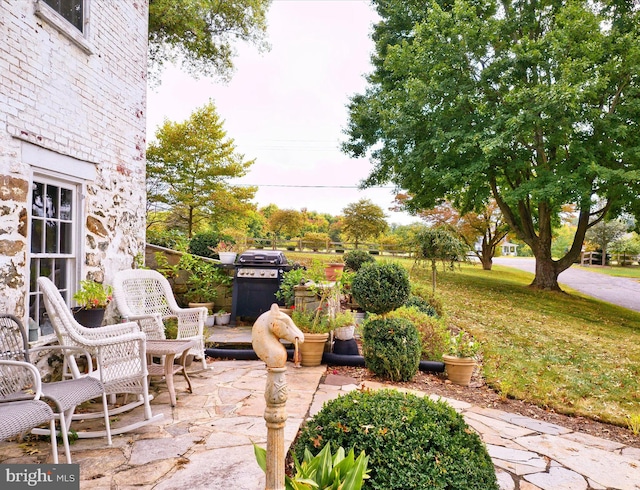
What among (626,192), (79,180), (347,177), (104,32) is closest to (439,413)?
(79,180)

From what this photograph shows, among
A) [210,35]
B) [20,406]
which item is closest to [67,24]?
[20,406]

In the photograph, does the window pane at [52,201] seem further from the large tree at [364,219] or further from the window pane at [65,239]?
the large tree at [364,219]

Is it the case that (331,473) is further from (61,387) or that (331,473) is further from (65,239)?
(65,239)

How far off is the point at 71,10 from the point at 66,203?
69.0 inches

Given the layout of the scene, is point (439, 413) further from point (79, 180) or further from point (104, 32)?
point (104, 32)

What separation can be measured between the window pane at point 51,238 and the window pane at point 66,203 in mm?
135

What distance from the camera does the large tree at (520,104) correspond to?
978 cm

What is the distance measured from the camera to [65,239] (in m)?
4.13

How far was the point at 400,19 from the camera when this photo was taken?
13.1 meters

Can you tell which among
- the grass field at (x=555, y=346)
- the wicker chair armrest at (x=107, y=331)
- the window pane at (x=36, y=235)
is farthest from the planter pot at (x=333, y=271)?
the window pane at (x=36, y=235)

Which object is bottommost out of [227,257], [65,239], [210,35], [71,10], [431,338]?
[431,338]

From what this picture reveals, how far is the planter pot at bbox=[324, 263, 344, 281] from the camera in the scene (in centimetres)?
611

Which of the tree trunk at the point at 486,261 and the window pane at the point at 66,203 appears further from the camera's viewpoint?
the tree trunk at the point at 486,261

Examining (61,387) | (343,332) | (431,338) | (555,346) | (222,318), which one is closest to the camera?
(61,387)
